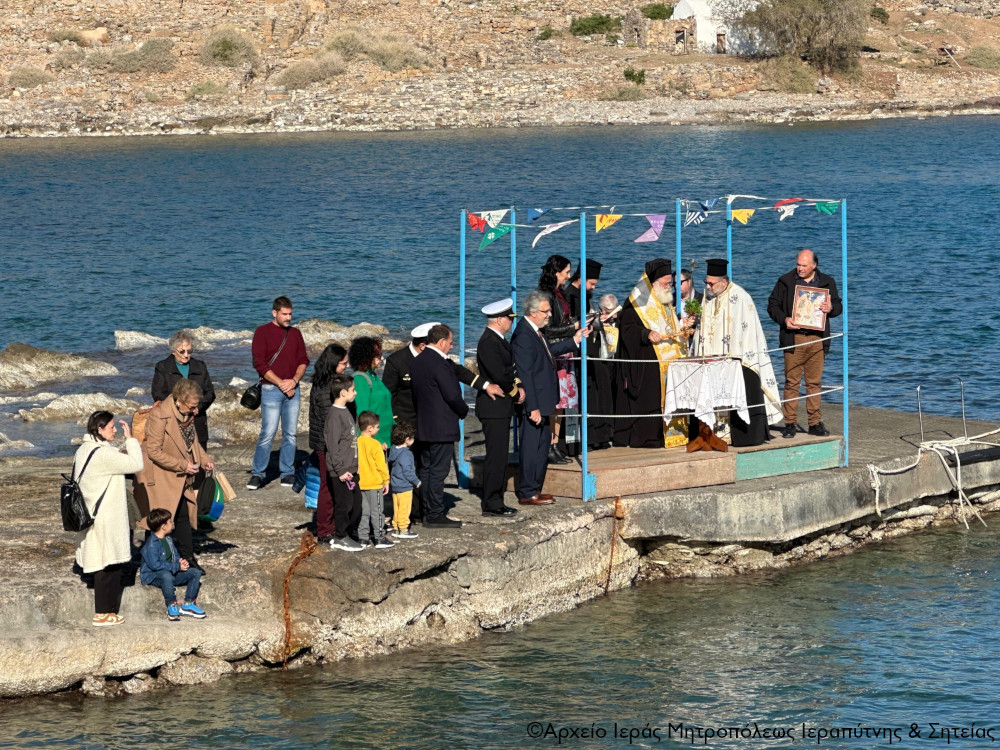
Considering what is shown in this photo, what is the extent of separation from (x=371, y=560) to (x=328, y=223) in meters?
40.5

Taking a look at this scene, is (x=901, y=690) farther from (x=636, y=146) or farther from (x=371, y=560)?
(x=636, y=146)

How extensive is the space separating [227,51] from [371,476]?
9232cm

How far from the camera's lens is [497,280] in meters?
36.8

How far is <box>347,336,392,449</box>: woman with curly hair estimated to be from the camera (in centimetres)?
1176

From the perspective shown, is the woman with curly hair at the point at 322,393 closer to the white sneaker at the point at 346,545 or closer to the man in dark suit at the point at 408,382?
the man in dark suit at the point at 408,382

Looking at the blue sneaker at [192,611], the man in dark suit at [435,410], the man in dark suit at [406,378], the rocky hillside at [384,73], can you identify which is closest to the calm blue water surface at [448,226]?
the rocky hillside at [384,73]

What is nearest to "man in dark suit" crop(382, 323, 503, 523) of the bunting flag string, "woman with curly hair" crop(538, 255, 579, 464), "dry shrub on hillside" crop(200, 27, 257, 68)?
"woman with curly hair" crop(538, 255, 579, 464)

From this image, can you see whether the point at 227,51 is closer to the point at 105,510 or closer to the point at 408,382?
the point at 408,382

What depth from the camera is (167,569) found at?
10359 mm

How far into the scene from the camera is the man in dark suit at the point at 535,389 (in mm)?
12133

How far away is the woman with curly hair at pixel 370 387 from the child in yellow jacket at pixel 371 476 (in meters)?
0.45

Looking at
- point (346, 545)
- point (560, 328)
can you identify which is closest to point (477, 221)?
point (560, 328)

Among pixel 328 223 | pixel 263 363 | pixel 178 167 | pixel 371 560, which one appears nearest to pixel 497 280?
pixel 328 223

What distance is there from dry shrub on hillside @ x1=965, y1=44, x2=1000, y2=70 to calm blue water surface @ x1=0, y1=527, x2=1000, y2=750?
99808mm
